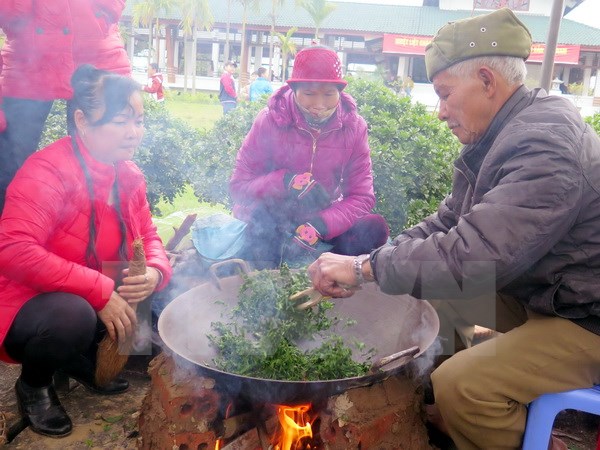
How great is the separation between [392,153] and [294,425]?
10.3 feet

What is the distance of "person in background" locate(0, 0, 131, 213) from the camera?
115 inches

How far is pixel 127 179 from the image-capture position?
9.98 feet

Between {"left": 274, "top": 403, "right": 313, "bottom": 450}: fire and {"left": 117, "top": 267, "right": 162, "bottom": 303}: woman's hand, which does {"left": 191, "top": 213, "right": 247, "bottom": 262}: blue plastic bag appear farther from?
{"left": 274, "top": 403, "right": 313, "bottom": 450}: fire

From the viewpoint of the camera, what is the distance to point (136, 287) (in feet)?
9.40

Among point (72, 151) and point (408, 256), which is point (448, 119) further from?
point (72, 151)

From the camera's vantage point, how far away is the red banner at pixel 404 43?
29641 mm

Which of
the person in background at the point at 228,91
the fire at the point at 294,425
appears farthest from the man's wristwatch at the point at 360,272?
the person in background at the point at 228,91

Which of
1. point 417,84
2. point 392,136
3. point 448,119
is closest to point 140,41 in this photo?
point 417,84

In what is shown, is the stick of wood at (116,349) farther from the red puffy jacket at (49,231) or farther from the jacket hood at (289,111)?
the jacket hood at (289,111)

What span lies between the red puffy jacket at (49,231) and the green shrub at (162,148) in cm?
252

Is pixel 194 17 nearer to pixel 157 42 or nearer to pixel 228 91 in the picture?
pixel 157 42

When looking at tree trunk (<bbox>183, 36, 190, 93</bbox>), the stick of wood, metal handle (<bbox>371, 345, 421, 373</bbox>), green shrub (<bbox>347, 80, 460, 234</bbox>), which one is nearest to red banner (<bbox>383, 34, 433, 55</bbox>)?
tree trunk (<bbox>183, 36, 190, 93</bbox>)

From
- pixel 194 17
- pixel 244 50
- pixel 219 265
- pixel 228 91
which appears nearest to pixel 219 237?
pixel 219 265

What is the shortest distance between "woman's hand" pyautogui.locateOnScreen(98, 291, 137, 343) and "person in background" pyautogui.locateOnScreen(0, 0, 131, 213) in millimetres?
879
